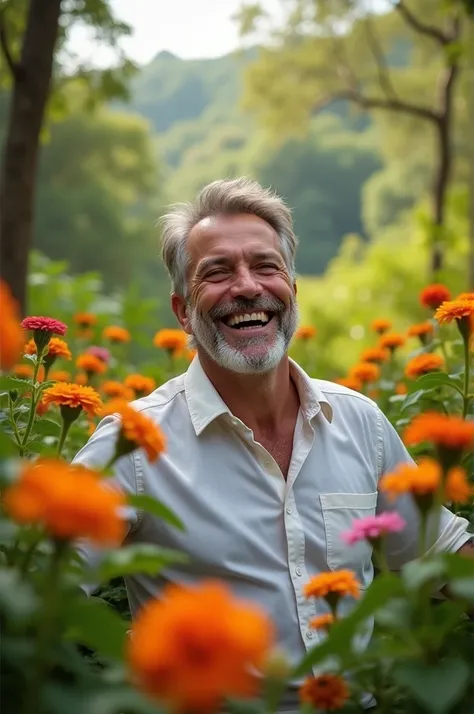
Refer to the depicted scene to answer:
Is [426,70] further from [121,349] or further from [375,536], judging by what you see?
[375,536]

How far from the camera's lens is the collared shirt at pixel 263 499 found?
1.63m

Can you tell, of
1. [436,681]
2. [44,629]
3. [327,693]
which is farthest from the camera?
[327,693]

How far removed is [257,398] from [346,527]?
334mm

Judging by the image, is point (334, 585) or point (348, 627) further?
point (334, 585)

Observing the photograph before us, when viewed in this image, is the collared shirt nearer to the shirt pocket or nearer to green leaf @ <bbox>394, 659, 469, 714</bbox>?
the shirt pocket

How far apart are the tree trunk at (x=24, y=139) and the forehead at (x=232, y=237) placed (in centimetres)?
165

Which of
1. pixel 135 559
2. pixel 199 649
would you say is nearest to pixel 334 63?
pixel 135 559

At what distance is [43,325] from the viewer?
167 centimetres

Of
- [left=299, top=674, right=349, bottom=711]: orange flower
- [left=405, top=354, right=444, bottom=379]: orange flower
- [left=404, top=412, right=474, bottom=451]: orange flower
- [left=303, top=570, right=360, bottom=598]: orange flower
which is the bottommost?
[left=299, top=674, right=349, bottom=711]: orange flower

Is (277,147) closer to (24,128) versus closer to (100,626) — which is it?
(24,128)

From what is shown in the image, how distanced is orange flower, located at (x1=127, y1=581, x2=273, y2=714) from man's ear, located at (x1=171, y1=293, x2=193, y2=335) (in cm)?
158

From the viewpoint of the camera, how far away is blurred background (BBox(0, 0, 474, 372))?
4043mm

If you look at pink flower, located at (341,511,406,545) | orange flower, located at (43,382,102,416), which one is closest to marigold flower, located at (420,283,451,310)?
orange flower, located at (43,382,102,416)

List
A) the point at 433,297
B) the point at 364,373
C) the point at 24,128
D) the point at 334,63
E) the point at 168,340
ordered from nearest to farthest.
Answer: the point at 433,297
the point at 364,373
the point at 168,340
the point at 24,128
the point at 334,63
